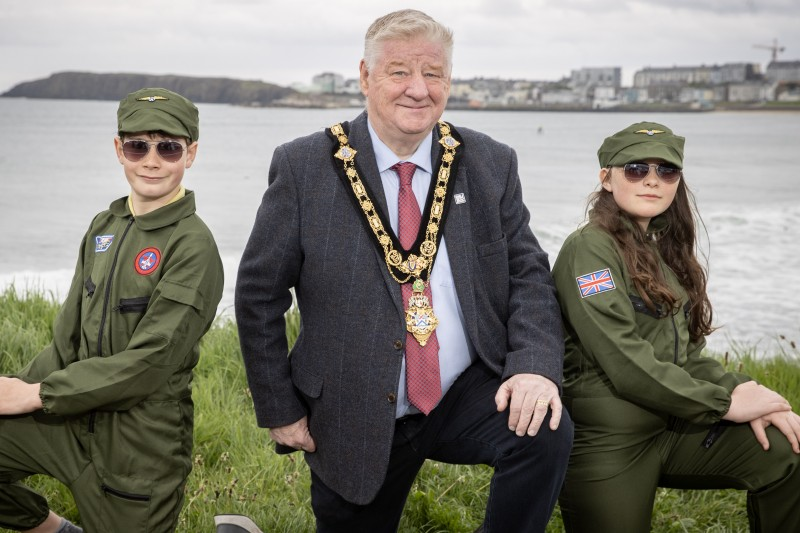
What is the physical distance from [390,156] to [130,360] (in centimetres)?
100

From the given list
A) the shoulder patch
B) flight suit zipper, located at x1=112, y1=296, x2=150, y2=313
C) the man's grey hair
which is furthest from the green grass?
the man's grey hair

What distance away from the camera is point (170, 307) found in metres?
2.60

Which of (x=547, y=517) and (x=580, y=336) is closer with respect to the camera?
(x=547, y=517)

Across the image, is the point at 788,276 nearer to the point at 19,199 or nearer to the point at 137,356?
the point at 137,356

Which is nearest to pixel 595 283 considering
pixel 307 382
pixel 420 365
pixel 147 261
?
pixel 420 365

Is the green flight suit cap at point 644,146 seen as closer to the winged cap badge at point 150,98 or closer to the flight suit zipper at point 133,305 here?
the winged cap badge at point 150,98

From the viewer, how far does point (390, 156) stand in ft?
9.56

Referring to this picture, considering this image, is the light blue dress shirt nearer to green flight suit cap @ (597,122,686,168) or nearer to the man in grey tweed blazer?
the man in grey tweed blazer

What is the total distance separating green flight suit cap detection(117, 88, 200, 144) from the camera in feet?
8.92

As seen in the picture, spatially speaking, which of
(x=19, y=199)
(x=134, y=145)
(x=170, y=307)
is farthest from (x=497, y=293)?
(x=19, y=199)

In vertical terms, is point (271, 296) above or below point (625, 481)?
above

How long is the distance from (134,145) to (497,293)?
3.87 feet

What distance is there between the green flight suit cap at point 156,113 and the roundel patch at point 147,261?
0.36m

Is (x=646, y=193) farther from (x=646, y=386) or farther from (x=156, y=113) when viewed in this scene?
(x=156, y=113)
